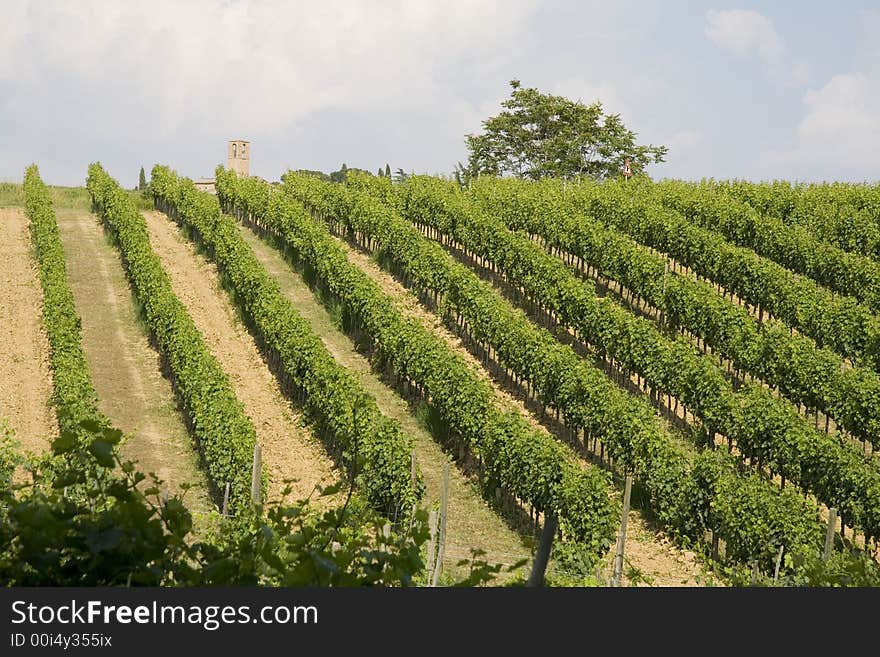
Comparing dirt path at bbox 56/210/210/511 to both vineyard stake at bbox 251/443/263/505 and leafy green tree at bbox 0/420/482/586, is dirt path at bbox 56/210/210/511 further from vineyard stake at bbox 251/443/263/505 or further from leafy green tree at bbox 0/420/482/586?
Result: leafy green tree at bbox 0/420/482/586

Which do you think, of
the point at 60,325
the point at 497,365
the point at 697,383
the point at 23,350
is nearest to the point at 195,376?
the point at 60,325

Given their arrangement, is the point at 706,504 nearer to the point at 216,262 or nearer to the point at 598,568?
the point at 598,568

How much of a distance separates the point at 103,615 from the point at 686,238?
3695 centimetres

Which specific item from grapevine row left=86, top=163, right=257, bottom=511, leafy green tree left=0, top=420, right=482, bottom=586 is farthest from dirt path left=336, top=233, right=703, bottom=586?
grapevine row left=86, top=163, right=257, bottom=511

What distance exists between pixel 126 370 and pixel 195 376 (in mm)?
5148

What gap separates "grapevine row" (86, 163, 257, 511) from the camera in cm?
2564

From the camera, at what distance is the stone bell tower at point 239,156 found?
211 feet

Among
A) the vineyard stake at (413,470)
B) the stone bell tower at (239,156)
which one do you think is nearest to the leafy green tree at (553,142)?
the stone bell tower at (239,156)

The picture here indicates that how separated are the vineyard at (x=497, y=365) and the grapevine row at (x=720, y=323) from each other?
0.08m

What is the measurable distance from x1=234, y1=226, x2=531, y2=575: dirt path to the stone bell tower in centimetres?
2414

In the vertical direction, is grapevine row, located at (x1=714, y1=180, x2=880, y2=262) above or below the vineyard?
above

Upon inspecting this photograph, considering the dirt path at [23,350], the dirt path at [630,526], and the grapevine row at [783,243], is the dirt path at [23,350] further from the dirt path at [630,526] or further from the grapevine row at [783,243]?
the grapevine row at [783,243]

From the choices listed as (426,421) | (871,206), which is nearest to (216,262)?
(426,421)

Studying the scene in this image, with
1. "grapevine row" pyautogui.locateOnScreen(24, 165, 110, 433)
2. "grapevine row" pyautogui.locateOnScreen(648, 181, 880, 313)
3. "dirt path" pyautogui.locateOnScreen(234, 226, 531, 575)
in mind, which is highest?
"grapevine row" pyautogui.locateOnScreen(648, 181, 880, 313)
